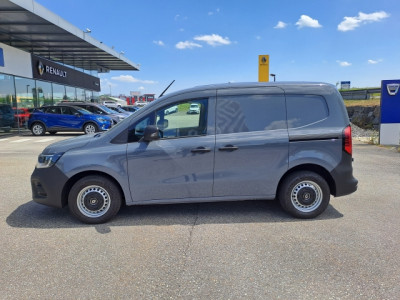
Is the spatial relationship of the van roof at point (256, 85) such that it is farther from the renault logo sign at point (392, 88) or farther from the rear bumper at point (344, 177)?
the renault logo sign at point (392, 88)

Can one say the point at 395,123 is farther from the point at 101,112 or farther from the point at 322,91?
the point at 101,112

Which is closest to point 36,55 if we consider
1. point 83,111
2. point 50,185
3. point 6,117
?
point 6,117

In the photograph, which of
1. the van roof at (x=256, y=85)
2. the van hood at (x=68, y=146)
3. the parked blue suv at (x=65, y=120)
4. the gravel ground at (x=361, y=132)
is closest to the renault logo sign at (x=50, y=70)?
the parked blue suv at (x=65, y=120)

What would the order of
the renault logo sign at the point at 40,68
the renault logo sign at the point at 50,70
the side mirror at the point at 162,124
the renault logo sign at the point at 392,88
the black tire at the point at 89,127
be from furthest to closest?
the renault logo sign at the point at 50,70
the renault logo sign at the point at 40,68
the black tire at the point at 89,127
the renault logo sign at the point at 392,88
the side mirror at the point at 162,124

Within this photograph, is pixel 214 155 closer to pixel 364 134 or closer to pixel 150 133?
pixel 150 133

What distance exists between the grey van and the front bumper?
0.04ft

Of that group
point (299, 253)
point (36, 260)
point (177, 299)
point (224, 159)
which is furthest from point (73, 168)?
point (299, 253)

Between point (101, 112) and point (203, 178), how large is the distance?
1423 centimetres

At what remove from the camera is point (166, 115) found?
13.9 feet

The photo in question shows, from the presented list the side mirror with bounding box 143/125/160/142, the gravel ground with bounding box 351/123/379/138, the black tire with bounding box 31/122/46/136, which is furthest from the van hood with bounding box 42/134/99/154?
the gravel ground with bounding box 351/123/379/138

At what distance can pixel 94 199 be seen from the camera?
415 cm

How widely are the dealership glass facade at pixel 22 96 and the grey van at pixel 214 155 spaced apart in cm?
1467

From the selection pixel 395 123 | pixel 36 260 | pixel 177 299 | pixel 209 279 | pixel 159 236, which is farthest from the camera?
pixel 395 123

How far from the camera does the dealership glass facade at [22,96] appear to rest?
16.1 metres
